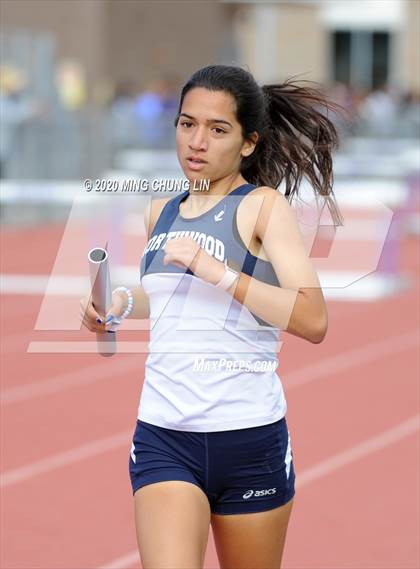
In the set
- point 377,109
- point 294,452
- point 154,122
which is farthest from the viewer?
point 377,109

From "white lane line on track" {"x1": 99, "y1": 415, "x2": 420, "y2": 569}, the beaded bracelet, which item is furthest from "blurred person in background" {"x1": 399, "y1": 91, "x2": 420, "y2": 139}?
the beaded bracelet

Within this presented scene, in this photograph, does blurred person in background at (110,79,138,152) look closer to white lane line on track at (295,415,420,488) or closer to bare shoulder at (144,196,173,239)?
white lane line on track at (295,415,420,488)

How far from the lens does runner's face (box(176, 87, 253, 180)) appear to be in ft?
11.3

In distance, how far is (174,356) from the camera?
3.42 metres

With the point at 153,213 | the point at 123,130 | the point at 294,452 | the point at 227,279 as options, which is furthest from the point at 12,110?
the point at 227,279

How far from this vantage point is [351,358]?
1011cm

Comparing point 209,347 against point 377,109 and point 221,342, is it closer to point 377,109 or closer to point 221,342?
point 221,342

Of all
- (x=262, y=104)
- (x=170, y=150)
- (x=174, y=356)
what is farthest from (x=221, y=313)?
(x=170, y=150)

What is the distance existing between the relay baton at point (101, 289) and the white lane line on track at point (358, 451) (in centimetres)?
302

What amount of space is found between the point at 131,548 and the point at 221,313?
2.39m

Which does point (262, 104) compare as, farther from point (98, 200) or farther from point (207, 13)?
point (207, 13)

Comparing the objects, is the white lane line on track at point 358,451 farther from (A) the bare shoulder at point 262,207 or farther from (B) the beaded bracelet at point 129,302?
(A) the bare shoulder at point 262,207

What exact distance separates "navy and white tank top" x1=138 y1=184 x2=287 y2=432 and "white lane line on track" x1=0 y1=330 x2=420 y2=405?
515 centimetres

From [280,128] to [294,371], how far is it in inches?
234
